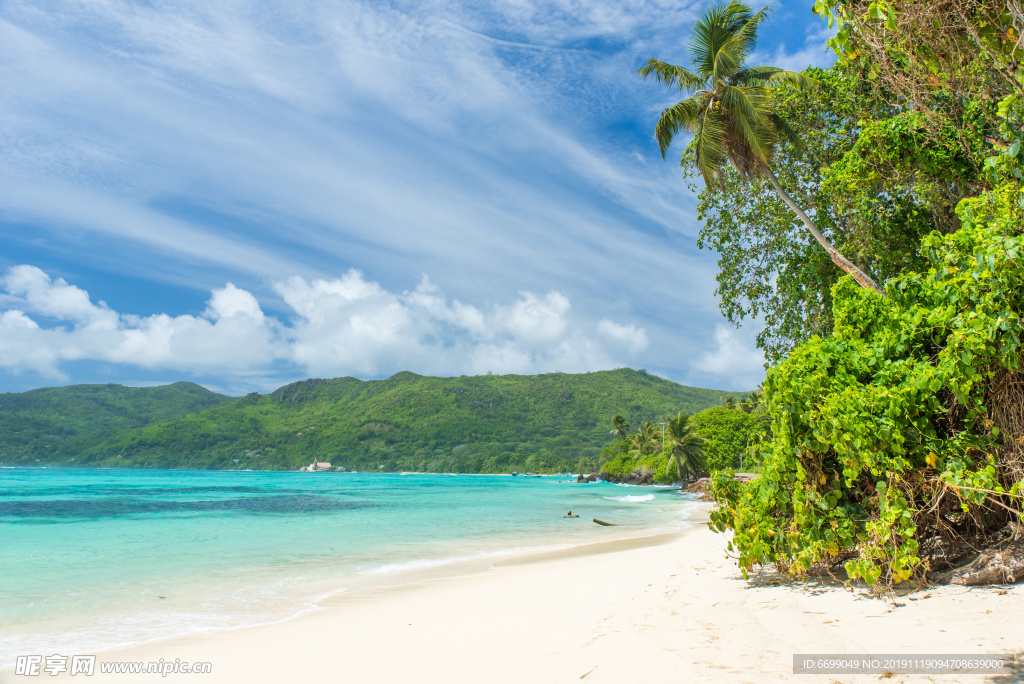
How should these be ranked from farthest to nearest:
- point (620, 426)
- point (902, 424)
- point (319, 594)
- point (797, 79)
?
point (620, 426) → point (797, 79) → point (319, 594) → point (902, 424)

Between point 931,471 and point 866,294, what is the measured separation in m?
1.92

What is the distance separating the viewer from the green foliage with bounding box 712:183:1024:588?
14.1 ft

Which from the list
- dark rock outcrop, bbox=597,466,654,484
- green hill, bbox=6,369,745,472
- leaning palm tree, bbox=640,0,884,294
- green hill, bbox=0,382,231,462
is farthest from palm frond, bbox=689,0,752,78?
green hill, bbox=0,382,231,462

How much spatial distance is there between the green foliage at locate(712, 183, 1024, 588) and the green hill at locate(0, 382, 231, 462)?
521ft

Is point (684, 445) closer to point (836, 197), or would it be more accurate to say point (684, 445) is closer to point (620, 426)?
point (620, 426)

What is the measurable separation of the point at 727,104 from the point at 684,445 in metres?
45.4

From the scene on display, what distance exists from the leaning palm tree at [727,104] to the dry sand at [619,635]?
25.5 feet

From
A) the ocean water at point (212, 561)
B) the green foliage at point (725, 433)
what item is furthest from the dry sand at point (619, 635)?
the green foliage at point (725, 433)

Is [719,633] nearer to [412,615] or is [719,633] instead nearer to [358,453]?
[412,615]

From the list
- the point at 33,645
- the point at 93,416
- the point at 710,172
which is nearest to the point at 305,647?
the point at 33,645

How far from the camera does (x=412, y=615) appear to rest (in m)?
6.40

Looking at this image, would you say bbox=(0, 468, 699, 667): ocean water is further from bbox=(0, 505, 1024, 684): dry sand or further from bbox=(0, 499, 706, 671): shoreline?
bbox=(0, 505, 1024, 684): dry sand

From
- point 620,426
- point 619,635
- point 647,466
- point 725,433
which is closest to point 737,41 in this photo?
point 619,635

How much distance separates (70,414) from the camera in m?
135
